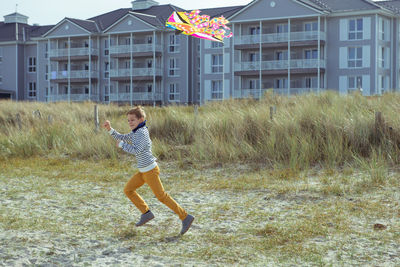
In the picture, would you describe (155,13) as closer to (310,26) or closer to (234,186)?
(310,26)

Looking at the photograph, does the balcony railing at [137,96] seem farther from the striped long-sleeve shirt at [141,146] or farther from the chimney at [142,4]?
the striped long-sleeve shirt at [141,146]

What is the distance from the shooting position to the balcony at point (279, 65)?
1660 inches

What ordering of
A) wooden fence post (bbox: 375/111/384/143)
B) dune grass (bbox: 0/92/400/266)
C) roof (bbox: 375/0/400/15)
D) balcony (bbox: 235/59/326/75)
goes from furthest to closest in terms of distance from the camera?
1. roof (bbox: 375/0/400/15)
2. balcony (bbox: 235/59/326/75)
3. wooden fence post (bbox: 375/111/384/143)
4. dune grass (bbox: 0/92/400/266)

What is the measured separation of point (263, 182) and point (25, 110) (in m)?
18.1

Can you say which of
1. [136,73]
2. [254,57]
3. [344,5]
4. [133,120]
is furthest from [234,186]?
[136,73]

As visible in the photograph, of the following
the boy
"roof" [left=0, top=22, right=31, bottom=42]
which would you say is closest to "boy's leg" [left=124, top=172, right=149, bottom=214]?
the boy

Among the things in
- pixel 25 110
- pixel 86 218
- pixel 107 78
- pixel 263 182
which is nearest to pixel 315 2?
pixel 107 78

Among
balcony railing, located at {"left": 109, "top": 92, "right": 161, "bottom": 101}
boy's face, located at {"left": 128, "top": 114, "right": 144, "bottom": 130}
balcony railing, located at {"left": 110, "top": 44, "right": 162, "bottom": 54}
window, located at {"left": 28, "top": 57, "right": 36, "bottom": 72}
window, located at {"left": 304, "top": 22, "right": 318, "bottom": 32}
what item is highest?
window, located at {"left": 304, "top": 22, "right": 318, "bottom": 32}

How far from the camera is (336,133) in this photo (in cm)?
1268

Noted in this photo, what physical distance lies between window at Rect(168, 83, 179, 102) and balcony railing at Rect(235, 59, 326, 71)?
816 centimetres

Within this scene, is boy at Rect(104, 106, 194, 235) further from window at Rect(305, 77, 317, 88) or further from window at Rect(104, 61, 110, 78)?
window at Rect(104, 61, 110, 78)

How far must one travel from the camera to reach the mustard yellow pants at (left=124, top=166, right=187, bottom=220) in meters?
6.11

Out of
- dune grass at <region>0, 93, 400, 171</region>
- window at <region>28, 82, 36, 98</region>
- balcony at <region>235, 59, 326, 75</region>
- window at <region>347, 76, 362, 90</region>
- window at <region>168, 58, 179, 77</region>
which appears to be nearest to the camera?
dune grass at <region>0, 93, 400, 171</region>

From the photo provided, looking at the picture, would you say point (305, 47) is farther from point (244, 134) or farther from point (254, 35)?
point (244, 134)
